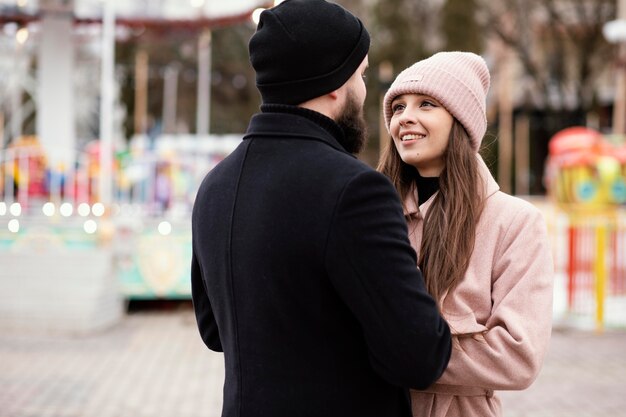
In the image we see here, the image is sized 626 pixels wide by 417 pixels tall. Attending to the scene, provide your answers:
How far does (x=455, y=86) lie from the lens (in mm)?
2135

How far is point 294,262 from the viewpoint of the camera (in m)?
1.73

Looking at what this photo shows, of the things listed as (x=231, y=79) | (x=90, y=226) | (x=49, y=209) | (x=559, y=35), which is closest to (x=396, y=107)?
(x=90, y=226)

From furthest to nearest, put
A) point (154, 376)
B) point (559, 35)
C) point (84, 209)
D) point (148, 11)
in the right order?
point (559, 35), point (148, 11), point (84, 209), point (154, 376)

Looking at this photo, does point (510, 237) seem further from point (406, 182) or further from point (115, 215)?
point (115, 215)

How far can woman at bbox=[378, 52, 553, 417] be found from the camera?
198 cm

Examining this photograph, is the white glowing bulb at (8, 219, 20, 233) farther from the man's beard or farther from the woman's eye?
the man's beard

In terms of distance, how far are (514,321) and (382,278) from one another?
1.61 ft

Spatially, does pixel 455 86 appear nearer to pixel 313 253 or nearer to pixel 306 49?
pixel 306 49

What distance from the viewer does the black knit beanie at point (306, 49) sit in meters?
1.79

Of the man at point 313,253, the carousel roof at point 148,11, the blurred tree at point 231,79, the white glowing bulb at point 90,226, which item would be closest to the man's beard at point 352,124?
the man at point 313,253

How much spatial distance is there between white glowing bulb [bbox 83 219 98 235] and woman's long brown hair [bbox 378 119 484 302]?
7.52 metres

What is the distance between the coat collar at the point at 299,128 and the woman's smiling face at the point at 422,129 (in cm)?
34

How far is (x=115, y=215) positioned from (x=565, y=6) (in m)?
18.8

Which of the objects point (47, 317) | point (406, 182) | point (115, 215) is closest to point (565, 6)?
point (115, 215)
